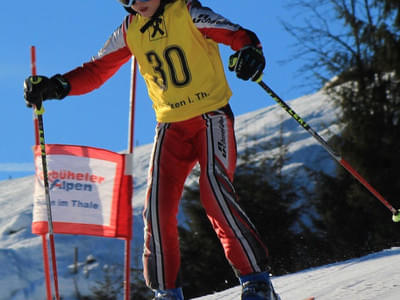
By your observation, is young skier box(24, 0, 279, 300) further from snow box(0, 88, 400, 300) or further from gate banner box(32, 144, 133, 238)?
snow box(0, 88, 400, 300)

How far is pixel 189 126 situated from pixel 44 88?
3.32 ft

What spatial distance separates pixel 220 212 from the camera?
331 cm

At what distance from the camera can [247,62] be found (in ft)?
11.1

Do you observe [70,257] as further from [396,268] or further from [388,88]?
[396,268]

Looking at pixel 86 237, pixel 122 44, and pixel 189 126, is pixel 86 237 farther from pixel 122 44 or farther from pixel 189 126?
pixel 189 126

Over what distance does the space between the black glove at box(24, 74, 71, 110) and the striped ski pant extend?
0.76 m

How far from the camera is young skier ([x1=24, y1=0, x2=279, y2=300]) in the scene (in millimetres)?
3299

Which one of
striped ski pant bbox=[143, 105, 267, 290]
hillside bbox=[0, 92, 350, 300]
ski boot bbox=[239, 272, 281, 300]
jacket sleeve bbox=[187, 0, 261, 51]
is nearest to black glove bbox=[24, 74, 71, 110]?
striped ski pant bbox=[143, 105, 267, 290]

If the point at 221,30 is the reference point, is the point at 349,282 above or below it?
below

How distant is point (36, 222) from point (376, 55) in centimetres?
1324

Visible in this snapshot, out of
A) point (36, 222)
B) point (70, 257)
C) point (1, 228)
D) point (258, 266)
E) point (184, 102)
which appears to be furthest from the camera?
point (1, 228)

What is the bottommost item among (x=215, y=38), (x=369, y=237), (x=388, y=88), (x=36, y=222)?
(x=369, y=237)

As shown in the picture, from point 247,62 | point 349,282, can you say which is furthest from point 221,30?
point 349,282

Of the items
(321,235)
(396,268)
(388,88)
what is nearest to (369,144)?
(388,88)
